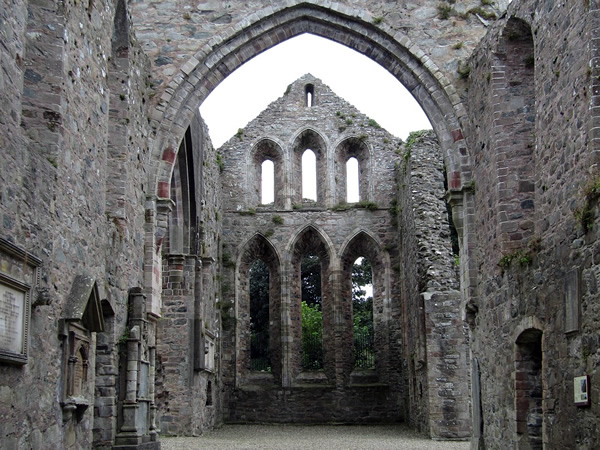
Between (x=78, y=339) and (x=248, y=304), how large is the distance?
13.2 m

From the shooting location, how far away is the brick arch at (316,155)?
21531mm

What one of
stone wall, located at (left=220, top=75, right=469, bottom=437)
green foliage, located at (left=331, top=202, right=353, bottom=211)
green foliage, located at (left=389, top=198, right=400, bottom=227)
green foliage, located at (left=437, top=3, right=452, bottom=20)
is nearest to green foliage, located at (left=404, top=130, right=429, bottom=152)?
stone wall, located at (left=220, top=75, right=469, bottom=437)

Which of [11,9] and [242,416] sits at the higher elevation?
[11,9]

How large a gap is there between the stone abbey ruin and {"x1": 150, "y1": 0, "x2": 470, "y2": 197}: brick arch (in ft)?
0.09

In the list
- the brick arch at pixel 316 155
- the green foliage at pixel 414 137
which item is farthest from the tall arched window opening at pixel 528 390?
the brick arch at pixel 316 155

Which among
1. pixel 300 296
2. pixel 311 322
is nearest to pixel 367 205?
pixel 300 296

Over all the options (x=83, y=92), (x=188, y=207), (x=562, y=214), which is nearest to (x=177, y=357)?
(x=188, y=207)

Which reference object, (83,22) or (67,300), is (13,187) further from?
(83,22)

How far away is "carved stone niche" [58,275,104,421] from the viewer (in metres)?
7.55

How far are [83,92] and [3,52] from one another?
1.79 metres

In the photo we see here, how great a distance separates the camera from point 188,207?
15930 mm

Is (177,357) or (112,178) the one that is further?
(177,357)

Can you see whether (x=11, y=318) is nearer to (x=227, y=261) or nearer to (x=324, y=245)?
(x=227, y=261)

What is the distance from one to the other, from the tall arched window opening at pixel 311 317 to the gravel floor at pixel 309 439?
901cm
